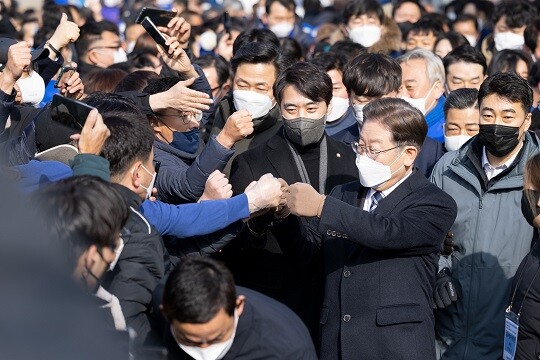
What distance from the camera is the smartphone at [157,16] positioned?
6.55 m

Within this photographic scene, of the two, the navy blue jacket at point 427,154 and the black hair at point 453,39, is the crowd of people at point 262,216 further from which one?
the black hair at point 453,39

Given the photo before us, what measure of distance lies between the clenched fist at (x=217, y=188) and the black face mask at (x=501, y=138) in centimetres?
161

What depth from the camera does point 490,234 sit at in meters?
5.75

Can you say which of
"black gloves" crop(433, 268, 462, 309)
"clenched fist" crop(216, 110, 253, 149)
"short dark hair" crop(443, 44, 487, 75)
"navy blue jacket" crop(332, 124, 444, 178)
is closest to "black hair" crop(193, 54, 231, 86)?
"short dark hair" crop(443, 44, 487, 75)

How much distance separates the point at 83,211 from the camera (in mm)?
3666

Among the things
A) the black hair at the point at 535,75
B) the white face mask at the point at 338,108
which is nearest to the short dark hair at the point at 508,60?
the black hair at the point at 535,75

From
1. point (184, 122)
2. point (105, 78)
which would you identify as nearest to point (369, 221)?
point (184, 122)

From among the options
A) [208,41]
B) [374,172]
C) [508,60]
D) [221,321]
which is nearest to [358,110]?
[374,172]

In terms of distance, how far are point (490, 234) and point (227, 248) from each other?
142 cm

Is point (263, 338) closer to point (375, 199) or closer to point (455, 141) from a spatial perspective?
point (375, 199)

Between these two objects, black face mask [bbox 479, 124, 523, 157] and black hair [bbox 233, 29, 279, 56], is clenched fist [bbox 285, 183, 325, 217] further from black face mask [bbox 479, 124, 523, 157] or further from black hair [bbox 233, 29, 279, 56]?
black hair [bbox 233, 29, 279, 56]

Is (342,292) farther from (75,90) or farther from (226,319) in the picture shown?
(75,90)

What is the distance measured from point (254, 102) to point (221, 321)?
3317 mm

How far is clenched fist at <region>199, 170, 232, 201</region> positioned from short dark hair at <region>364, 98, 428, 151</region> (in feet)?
2.53
